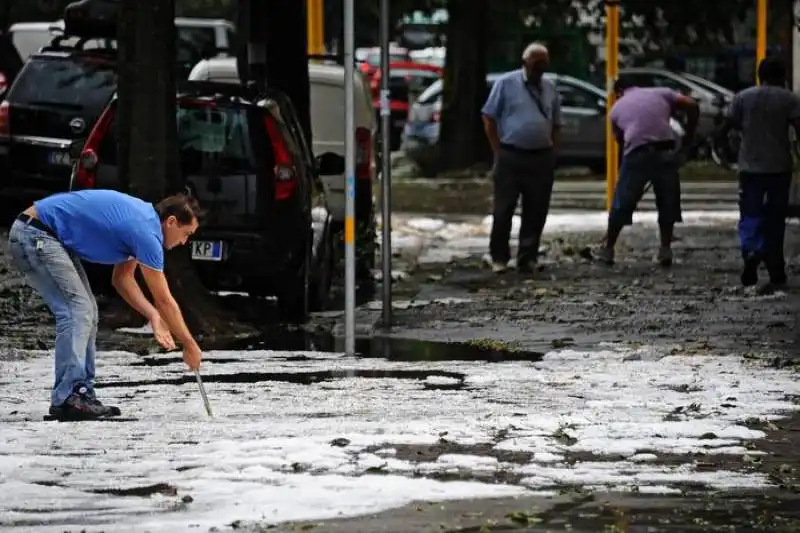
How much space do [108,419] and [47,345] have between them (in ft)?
11.6

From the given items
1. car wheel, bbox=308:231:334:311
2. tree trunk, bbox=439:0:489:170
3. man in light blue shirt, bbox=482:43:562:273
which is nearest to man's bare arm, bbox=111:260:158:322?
car wheel, bbox=308:231:334:311

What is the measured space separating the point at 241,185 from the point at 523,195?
4.33 metres

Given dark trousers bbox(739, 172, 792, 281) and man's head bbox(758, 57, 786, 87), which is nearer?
dark trousers bbox(739, 172, 792, 281)

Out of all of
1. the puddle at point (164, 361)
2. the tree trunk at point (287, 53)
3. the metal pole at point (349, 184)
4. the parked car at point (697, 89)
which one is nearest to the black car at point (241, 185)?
the metal pole at point (349, 184)

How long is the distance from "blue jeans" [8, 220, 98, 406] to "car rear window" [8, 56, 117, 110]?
422 inches

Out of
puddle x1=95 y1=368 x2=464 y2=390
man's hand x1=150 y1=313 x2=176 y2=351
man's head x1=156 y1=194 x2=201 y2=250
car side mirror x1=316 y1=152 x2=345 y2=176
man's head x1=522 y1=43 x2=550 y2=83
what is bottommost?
puddle x1=95 y1=368 x2=464 y2=390

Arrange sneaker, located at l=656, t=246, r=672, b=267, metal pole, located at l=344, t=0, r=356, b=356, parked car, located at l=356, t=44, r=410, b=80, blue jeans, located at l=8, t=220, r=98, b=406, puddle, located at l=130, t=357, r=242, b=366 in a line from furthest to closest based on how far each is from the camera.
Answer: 1. parked car, located at l=356, t=44, r=410, b=80
2. sneaker, located at l=656, t=246, r=672, b=267
3. metal pole, located at l=344, t=0, r=356, b=356
4. puddle, located at l=130, t=357, r=242, b=366
5. blue jeans, located at l=8, t=220, r=98, b=406

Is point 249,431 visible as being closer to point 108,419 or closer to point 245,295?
point 108,419

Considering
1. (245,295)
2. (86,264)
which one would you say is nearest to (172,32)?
(86,264)

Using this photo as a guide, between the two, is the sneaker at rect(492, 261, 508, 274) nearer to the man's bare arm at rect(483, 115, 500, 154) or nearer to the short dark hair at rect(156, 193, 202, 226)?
the man's bare arm at rect(483, 115, 500, 154)

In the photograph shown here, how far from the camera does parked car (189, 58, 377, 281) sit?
63.7 feet

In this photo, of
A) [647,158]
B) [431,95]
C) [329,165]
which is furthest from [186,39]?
[329,165]

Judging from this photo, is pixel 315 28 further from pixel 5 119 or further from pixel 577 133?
pixel 577 133

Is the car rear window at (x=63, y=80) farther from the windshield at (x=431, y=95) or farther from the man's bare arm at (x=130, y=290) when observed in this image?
the windshield at (x=431, y=95)
